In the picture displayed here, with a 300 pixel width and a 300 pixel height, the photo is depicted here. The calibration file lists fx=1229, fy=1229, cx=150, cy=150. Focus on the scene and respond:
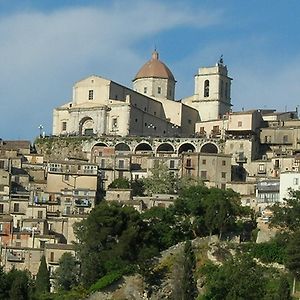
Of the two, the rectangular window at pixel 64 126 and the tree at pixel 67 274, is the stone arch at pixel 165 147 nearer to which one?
the rectangular window at pixel 64 126

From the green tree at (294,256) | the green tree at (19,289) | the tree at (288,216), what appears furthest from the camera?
the tree at (288,216)

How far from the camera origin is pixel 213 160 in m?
90.6

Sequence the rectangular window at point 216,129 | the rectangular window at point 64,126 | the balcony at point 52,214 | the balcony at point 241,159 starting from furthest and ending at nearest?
1. the rectangular window at point 64,126
2. the rectangular window at point 216,129
3. the balcony at point 241,159
4. the balcony at point 52,214

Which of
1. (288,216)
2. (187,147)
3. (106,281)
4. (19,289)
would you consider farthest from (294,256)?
(187,147)

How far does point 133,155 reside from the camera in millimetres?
94688

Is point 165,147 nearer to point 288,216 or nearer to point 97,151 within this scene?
point 97,151

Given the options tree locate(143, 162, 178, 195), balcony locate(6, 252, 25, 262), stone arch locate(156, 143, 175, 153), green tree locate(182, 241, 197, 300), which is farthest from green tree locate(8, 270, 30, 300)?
stone arch locate(156, 143, 175, 153)

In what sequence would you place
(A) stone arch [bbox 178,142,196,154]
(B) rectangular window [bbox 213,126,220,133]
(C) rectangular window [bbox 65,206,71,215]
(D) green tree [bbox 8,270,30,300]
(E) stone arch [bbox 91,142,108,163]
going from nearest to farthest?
(D) green tree [bbox 8,270,30,300] → (C) rectangular window [bbox 65,206,71,215] → (E) stone arch [bbox 91,142,108,163] → (A) stone arch [bbox 178,142,196,154] → (B) rectangular window [bbox 213,126,220,133]

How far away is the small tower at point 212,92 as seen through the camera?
109688mm

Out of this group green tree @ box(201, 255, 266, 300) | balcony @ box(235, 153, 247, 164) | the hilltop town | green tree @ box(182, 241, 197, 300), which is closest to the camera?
green tree @ box(201, 255, 266, 300)

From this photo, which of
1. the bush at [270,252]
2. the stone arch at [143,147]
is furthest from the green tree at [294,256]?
the stone arch at [143,147]

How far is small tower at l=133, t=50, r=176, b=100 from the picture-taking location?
111m

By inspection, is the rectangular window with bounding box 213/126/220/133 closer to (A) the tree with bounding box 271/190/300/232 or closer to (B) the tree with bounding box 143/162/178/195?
(B) the tree with bounding box 143/162/178/195

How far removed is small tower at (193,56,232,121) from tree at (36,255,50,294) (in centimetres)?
3779
